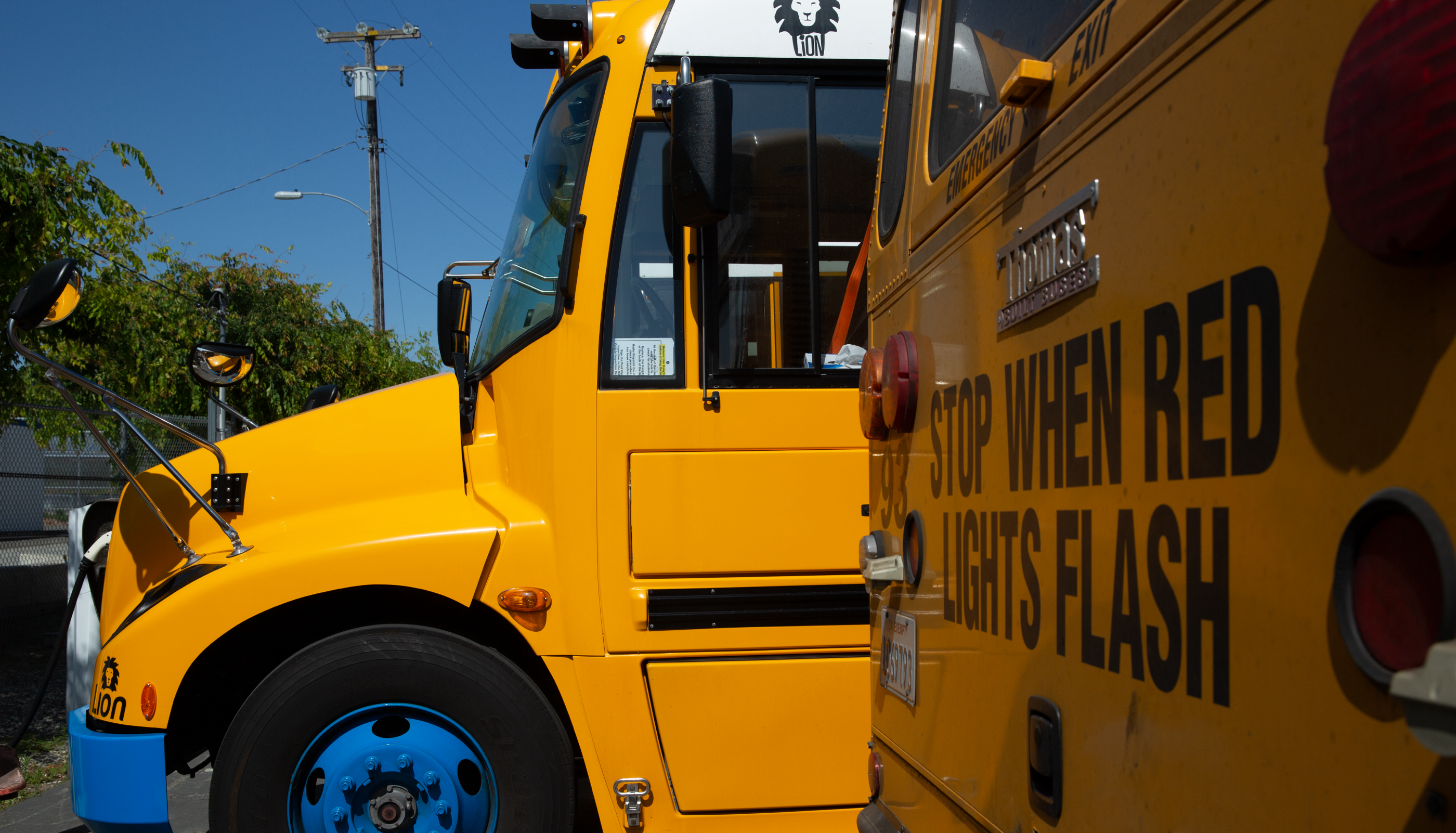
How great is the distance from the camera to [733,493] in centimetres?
301

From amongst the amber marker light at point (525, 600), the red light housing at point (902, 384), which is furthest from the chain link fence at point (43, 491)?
the red light housing at point (902, 384)

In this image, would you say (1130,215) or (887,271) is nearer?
(1130,215)

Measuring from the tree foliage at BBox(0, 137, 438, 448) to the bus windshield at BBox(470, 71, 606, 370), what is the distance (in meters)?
1.75

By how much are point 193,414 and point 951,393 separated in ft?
49.4

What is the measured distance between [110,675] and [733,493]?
2.00 m

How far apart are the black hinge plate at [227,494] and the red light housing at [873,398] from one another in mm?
2189

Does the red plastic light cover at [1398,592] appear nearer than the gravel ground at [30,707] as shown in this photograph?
Yes

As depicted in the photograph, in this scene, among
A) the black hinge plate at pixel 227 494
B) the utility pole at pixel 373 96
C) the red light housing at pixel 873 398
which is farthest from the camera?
the utility pole at pixel 373 96

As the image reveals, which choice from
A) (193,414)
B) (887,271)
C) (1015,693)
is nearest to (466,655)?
(887,271)

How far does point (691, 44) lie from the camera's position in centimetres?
314

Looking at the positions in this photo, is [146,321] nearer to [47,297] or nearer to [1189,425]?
[47,297]

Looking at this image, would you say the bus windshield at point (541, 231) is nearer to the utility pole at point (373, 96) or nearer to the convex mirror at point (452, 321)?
the convex mirror at point (452, 321)

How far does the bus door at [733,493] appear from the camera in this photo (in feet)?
9.74

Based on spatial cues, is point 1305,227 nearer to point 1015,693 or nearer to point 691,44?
point 1015,693
